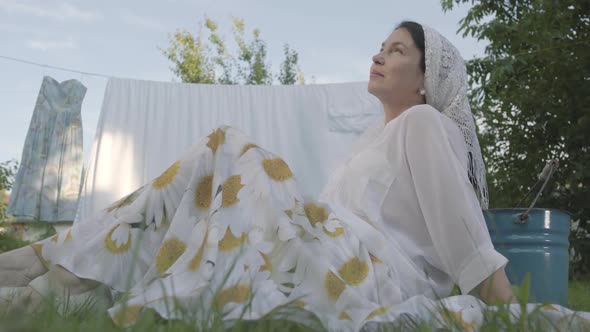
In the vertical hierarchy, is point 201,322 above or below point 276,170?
below

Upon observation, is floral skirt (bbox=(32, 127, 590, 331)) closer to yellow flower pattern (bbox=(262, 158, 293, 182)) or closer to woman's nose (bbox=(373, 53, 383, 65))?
yellow flower pattern (bbox=(262, 158, 293, 182))

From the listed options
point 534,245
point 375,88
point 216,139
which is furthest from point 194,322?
point 534,245

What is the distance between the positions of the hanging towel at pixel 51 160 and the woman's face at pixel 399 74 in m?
3.91

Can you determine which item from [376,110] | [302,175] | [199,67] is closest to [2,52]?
[302,175]

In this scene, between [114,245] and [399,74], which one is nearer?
[114,245]

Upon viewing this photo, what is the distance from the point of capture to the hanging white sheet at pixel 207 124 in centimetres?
491

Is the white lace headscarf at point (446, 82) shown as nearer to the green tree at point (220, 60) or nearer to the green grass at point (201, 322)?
the green grass at point (201, 322)

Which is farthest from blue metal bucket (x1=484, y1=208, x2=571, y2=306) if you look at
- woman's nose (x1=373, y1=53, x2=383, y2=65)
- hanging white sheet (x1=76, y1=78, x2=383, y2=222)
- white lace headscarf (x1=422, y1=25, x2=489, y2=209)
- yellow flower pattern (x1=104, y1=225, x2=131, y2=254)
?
hanging white sheet (x1=76, y1=78, x2=383, y2=222)

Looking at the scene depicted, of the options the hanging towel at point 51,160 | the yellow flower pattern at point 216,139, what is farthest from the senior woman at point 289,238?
the hanging towel at point 51,160

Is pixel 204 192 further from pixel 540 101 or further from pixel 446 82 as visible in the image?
pixel 540 101

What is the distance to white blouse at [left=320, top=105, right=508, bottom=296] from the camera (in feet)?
3.73

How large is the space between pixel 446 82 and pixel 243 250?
0.86 meters

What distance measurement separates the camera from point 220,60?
37.6 feet

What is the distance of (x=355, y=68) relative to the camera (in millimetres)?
5039
